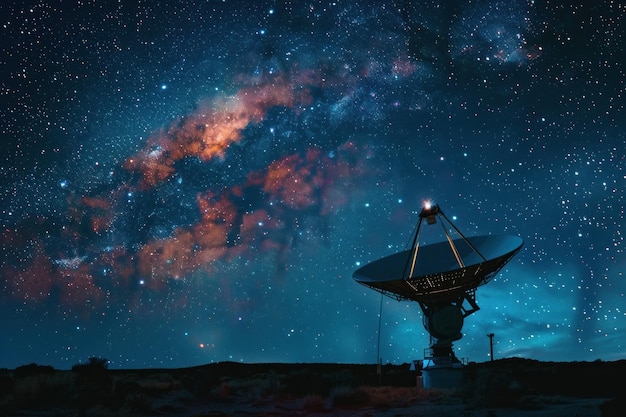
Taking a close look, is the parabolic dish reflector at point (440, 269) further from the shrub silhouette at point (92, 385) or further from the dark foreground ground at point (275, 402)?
the shrub silhouette at point (92, 385)

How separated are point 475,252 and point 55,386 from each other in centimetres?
2127

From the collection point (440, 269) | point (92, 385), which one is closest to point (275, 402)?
point (92, 385)

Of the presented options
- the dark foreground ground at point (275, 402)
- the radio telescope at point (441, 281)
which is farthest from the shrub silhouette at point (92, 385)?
the radio telescope at point (441, 281)

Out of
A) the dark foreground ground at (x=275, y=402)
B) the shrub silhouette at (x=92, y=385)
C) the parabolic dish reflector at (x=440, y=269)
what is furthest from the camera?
the parabolic dish reflector at (x=440, y=269)

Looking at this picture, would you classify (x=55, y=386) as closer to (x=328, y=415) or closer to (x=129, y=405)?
(x=129, y=405)

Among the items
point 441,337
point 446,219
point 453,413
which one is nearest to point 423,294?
point 441,337

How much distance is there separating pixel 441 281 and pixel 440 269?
6.35 feet

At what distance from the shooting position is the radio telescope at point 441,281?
27000 millimetres

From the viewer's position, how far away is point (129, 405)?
1831 cm

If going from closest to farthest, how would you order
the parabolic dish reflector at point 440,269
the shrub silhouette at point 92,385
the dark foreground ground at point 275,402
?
1. the dark foreground ground at point 275,402
2. the shrub silhouette at point 92,385
3. the parabolic dish reflector at point 440,269

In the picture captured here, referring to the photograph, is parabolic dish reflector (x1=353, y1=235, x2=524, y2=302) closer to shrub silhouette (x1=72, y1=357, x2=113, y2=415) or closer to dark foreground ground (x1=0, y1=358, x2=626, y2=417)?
dark foreground ground (x1=0, y1=358, x2=626, y2=417)

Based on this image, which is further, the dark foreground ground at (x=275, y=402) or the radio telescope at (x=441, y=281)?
the radio telescope at (x=441, y=281)

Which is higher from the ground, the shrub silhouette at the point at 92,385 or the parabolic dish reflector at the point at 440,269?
the parabolic dish reflector at the point at 440,269

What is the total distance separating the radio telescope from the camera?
27000 mm
